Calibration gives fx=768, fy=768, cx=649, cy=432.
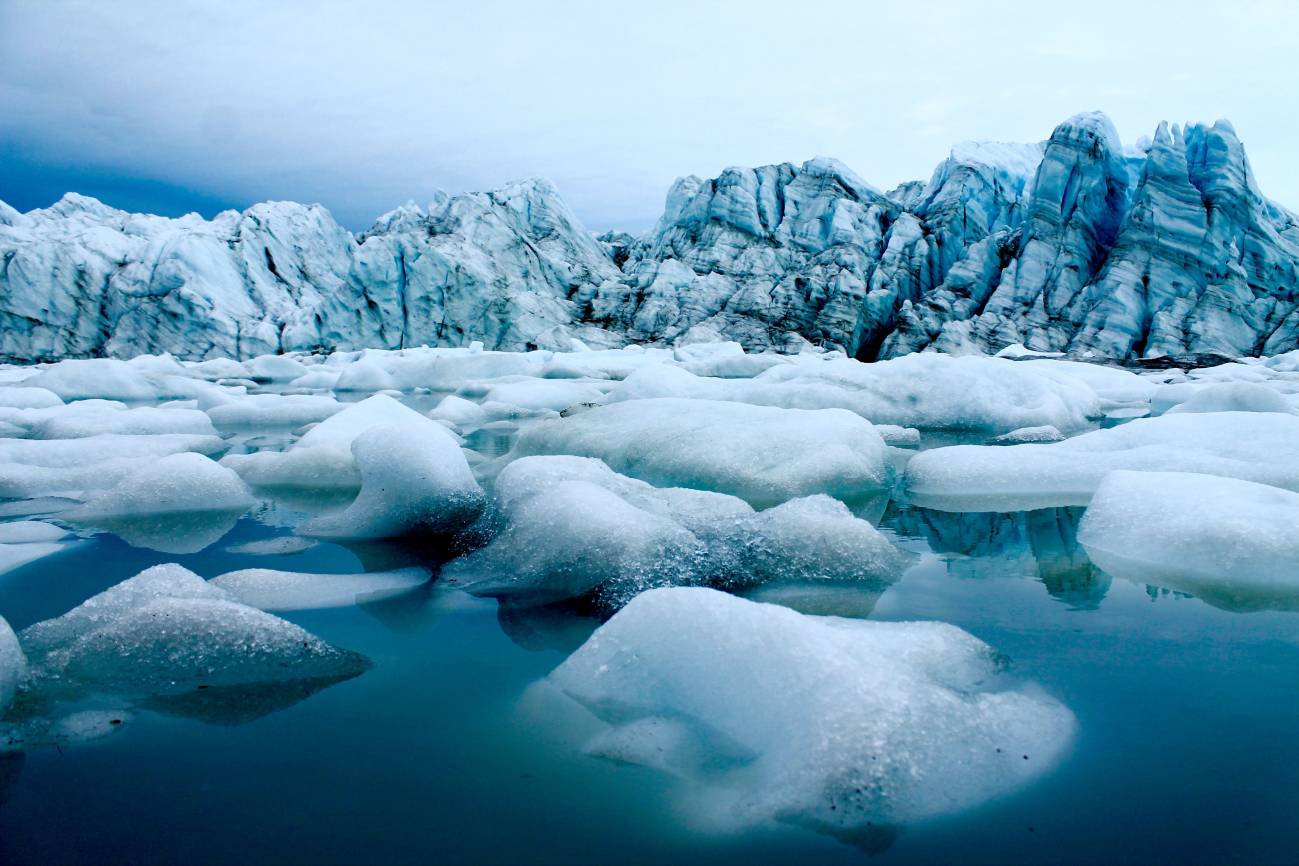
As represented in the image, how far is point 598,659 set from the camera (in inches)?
Result: 64.8

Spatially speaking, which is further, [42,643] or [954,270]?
[954,270]

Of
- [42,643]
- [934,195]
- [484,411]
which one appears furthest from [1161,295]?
[42,643]

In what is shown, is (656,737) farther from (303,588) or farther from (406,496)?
(406,496)

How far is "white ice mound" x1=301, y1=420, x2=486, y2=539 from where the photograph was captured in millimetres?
3031

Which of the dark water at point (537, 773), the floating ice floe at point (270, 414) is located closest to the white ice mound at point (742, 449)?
the dark water at point (537, 773)

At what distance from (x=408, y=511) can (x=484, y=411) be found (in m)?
5.16

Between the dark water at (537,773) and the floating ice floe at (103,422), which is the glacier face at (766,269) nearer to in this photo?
the floating ice floe at (103,422)

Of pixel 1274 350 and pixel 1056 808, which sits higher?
pixel 1056 808

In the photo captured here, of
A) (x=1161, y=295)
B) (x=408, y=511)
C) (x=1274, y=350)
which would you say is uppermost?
(x=408, y=511)

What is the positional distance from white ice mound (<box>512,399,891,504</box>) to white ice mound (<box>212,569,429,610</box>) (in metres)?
1.62

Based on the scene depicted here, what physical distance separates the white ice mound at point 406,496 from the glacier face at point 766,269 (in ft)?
69.2

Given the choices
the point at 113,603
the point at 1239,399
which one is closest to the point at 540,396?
the point at 1239,399

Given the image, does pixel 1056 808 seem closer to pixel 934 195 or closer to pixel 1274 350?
pixel 1274 350

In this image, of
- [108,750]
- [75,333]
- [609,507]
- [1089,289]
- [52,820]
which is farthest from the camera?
[75,333]
